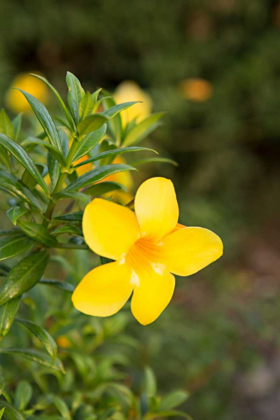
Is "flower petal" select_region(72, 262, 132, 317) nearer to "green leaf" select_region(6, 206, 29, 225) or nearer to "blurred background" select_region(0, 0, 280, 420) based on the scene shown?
"green leaf" select_region(6, 206, 29, 225)

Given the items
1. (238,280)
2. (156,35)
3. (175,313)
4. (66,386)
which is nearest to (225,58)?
(156,35)

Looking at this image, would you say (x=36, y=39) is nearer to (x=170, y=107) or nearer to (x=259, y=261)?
(x=170, y=107)

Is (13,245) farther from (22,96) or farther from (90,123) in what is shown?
(22,96)

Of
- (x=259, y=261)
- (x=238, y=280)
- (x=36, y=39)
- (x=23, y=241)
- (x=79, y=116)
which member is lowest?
(x=259, y=261)

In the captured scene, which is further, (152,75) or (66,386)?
(152,75)

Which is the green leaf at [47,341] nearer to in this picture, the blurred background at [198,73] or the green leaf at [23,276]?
the green leaf at [23,276]

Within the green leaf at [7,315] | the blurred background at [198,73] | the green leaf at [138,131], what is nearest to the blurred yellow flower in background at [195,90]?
the blurred background at [198,73]

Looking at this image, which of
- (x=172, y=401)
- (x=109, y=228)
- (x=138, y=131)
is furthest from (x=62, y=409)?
(x=138, y=131)

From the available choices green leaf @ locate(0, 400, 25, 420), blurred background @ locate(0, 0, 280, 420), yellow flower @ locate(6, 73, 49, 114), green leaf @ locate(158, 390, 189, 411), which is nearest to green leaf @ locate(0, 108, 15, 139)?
green leaf @ locate(0, 400, 25, 420)
